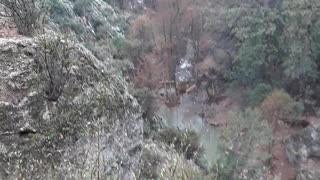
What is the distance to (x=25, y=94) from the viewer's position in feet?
17.3

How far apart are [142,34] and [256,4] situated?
17.4ft

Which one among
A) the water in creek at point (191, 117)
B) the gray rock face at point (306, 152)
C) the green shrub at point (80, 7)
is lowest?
the gray rock face at point (306, 152)

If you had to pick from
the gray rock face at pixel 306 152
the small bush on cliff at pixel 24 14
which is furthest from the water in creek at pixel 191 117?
the small bush on cliff at pixel 24 14

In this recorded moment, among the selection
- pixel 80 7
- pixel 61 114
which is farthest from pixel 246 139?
pixel 80 7

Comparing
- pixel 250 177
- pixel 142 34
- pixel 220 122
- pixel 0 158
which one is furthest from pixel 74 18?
pixel 0 158

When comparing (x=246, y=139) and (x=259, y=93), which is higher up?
(x=259, y=93)

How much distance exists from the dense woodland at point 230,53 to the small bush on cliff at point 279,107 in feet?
0.12

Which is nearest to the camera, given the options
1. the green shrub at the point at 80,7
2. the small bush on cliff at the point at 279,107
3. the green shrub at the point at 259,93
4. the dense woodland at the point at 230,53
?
the dense woodland at the point at 230,53

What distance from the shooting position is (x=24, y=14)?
6.05 metres

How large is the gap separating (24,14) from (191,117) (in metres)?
13.2

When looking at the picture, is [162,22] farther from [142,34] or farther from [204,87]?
[204,87]

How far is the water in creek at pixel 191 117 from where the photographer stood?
16766 mm

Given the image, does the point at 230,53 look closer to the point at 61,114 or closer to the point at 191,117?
the point at 191,117

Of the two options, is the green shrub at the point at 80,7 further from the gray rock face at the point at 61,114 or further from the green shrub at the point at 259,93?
the gray rock face at the point at 61,114
